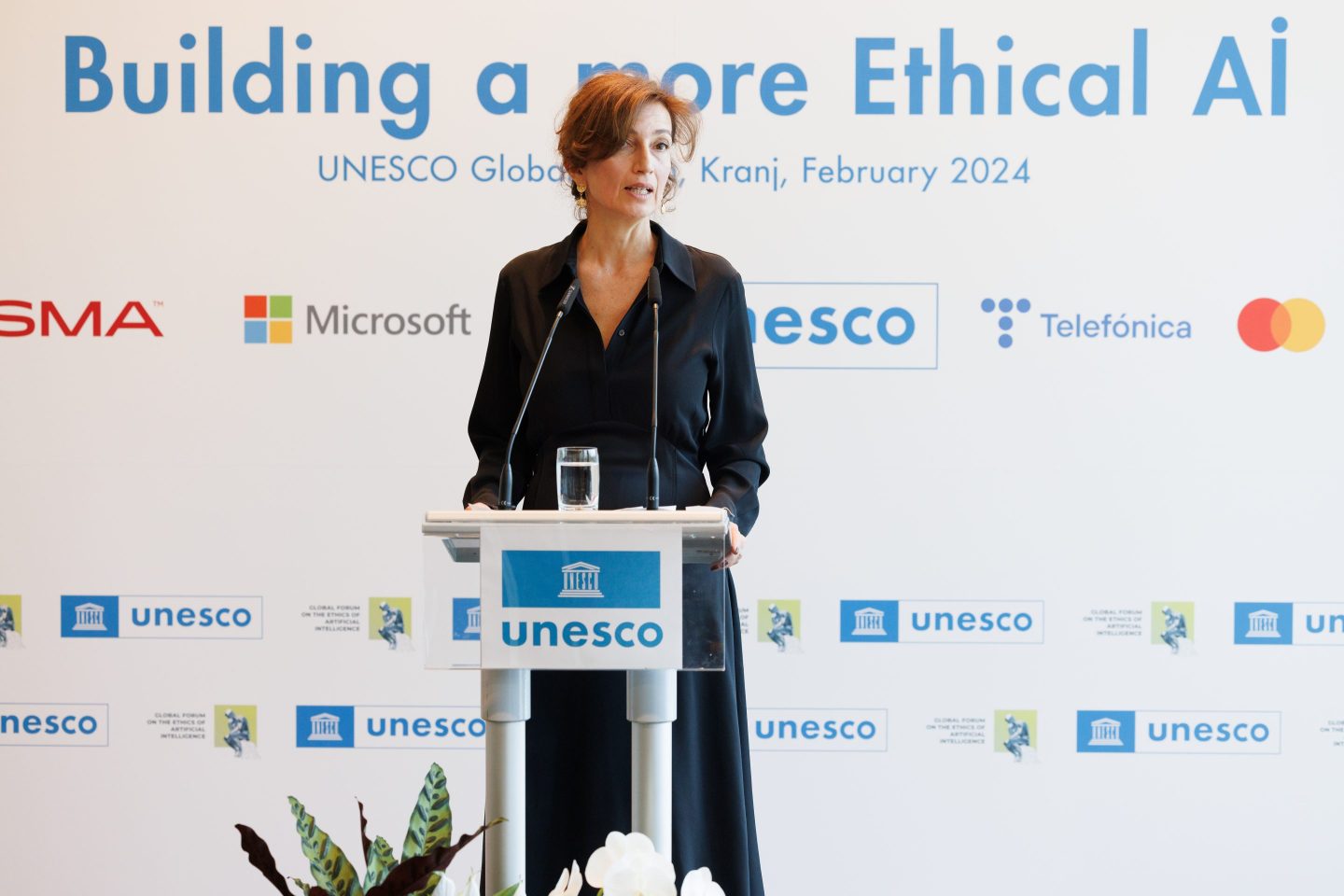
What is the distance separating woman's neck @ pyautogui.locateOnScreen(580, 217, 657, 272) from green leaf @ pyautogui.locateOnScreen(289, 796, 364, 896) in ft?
4.48

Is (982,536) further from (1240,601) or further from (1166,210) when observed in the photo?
(1166,210)

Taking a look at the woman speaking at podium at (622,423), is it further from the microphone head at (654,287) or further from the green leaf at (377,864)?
the green leaf at (377,864)

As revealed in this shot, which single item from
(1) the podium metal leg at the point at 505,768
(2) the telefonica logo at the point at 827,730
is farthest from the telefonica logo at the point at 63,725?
(1) the podium metal leg at the point at 505,768

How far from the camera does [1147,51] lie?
3674 millimetres

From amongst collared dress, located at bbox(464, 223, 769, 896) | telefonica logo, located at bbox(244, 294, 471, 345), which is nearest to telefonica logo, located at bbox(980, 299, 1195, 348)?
telefonica logo, located at bbox(244, 294, 471, 345)

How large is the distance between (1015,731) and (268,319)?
2213mm

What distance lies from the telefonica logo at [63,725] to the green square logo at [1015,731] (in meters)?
2.33

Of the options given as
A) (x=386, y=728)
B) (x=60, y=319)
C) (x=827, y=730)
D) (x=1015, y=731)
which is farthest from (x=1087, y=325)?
(x=60, y=319)

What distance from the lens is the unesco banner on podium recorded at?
5.93 ft

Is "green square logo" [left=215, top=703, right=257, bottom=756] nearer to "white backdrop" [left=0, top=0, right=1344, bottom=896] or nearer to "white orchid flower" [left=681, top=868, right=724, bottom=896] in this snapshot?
"white backdrop" [left=0, top=0, right=1344, bottom=896]

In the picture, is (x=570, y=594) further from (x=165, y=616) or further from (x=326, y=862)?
(x=165, y=616)

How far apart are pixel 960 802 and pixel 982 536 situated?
27.2 inches

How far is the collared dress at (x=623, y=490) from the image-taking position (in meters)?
2.30

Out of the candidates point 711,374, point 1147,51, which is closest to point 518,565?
point 711,374
